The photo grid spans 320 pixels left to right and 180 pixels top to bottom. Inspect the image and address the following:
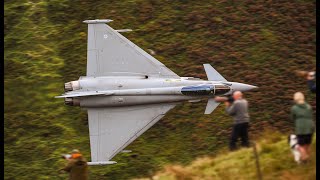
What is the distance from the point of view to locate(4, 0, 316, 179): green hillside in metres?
21.6

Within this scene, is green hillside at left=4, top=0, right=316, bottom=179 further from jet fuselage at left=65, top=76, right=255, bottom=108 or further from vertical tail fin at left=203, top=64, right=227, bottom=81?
vertical tail fin at left=203, top=64, right=227, bottom=81

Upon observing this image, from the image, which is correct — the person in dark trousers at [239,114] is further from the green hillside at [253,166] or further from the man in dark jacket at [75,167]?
the man in dark jacket at [75,167]

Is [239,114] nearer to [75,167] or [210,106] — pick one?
[210,106]

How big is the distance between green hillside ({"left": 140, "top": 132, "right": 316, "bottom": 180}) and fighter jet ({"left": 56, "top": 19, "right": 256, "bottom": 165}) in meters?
2.79

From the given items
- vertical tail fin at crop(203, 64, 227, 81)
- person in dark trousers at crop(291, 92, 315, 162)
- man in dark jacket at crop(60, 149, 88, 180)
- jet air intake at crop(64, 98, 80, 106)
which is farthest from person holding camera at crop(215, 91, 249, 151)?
jet air intake at crop(64, 98, 80, 106)

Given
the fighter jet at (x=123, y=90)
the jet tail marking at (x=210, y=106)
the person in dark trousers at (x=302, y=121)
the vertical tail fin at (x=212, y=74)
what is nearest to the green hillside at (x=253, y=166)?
the person in dark trousers at (x=302, y=121)

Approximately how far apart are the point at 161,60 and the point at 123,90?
8.15 ft

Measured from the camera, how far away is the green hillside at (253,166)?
16.2 metres

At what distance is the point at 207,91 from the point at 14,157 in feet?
20.7

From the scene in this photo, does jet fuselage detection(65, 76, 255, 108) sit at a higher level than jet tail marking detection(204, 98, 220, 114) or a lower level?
higher

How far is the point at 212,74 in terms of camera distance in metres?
21.3

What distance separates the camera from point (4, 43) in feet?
81.4

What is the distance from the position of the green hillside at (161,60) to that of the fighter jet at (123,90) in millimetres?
667

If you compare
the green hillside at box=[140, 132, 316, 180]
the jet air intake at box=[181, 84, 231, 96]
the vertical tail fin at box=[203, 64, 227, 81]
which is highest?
the vertical tail fin at box=[203, 64, 227, 81]
